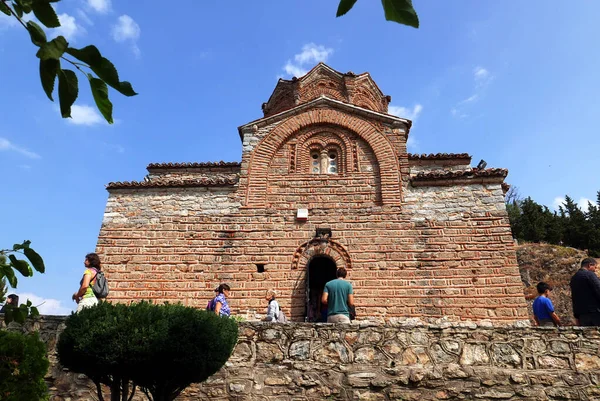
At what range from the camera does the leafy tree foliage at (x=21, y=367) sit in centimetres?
370

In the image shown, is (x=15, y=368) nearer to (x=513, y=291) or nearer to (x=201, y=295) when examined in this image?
(x=201, y=295)

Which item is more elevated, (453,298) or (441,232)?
(441,232)

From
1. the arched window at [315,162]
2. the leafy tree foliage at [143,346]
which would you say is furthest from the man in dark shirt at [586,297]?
the arched window at [315,162]

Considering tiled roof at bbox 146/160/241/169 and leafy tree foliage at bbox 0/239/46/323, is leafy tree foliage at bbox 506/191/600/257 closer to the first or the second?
tiled roof at bbox 146/160/241/169

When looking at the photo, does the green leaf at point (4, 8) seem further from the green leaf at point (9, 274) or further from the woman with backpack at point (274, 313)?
the woman with backpack at point (274, 313)

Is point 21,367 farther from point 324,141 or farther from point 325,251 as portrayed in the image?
point 324,141

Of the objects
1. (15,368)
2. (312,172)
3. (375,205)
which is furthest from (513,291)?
(15,368)

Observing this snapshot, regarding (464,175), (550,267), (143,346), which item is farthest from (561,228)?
(143,346)

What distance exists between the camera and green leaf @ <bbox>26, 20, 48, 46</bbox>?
1.17 meters

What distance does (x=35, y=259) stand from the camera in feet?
6.22

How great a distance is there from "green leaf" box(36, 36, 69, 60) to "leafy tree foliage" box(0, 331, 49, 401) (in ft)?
11.1

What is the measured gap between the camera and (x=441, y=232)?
8.82m

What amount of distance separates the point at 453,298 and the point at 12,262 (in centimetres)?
760

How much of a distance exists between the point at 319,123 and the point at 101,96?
9.36 meters
